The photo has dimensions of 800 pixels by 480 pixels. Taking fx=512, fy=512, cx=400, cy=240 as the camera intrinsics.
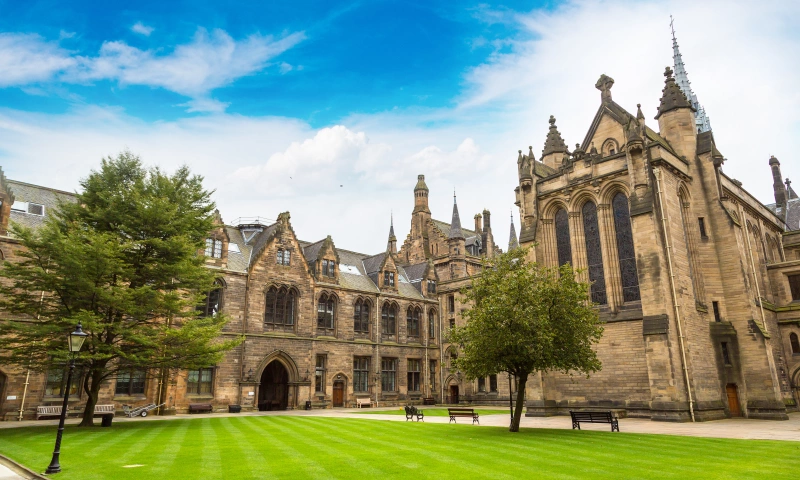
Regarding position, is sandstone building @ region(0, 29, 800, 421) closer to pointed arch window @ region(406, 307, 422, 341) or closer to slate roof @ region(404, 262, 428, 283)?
pointed arch window @ region(406, 307, 422, 341)

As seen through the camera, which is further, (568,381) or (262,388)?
(262,388)

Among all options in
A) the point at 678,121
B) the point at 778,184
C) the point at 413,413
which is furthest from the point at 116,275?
the point at 778,184

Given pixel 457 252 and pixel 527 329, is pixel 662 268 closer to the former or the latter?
pixel 527 329

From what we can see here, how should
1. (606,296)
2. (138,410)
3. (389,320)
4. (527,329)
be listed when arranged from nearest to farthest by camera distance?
(527,329) < (606,296) < (138,410) < (389,320)

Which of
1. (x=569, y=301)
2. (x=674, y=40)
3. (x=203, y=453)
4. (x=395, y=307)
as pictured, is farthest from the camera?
(x=674, y=40)

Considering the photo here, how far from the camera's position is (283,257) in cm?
4209

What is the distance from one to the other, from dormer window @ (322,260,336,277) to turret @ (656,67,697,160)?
28.0m

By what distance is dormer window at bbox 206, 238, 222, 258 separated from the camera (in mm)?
38606

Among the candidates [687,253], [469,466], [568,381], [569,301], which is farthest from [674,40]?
[469,466]

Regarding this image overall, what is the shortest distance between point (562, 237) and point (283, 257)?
22.0 meters

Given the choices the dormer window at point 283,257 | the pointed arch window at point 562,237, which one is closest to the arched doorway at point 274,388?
the dormer window at point 283,257

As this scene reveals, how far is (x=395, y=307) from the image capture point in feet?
164

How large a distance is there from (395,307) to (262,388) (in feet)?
47.7

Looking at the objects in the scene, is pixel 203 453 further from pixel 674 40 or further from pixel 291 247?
pixel 674 40
